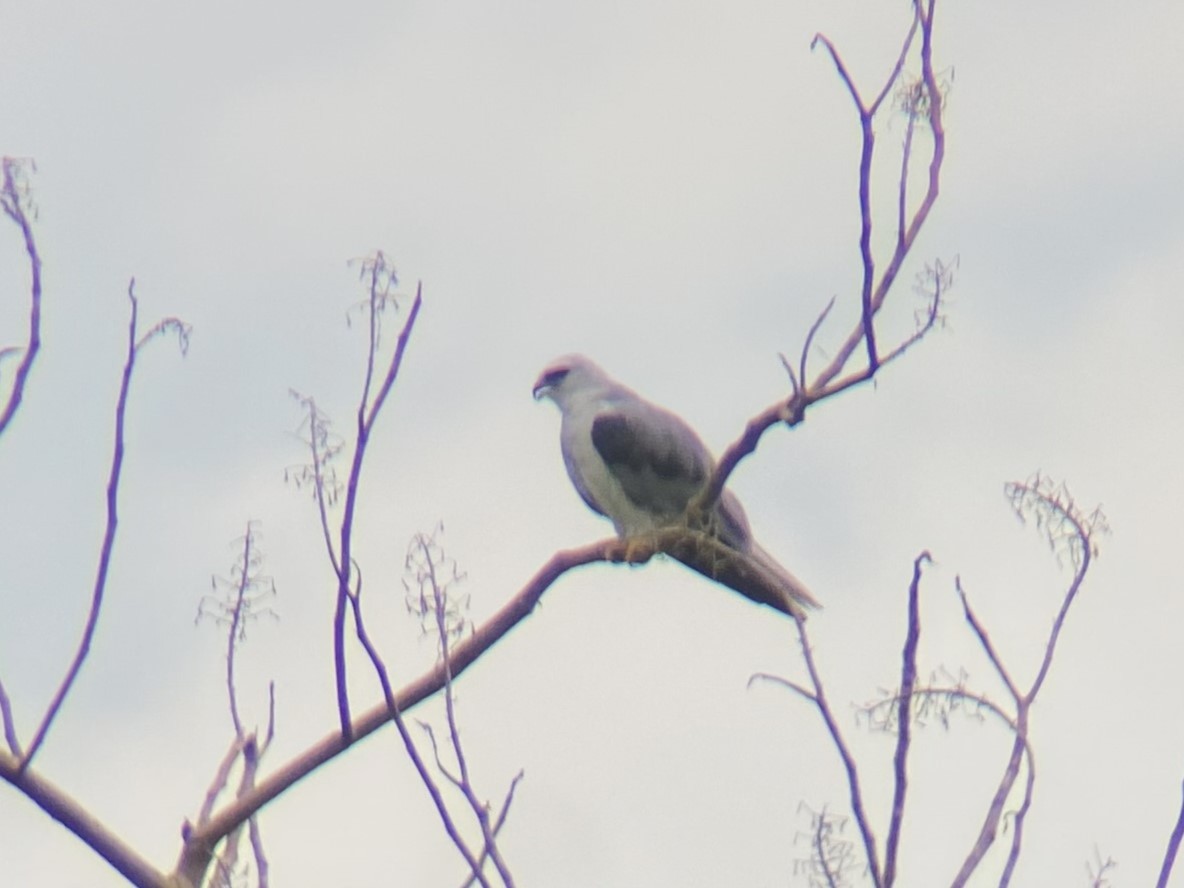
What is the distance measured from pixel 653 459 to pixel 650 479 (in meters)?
0.11

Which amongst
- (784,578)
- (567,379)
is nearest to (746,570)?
(784,578)

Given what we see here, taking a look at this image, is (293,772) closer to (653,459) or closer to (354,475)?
(354,475)

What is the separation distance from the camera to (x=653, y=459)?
9.43 metres

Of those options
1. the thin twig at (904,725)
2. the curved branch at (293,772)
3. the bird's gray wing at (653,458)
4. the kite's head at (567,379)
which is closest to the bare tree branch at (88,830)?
the curved branch at (293,772)

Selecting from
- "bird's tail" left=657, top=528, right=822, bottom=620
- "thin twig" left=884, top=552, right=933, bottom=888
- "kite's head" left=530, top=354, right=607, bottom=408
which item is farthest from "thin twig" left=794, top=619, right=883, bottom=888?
"kite's head" left=530, top=354, right=607, bottom=408

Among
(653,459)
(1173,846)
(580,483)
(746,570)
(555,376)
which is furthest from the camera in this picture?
(555,376)

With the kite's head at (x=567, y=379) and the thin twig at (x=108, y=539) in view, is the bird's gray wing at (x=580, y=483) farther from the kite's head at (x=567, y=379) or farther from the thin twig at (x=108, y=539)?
the thin twig at (x=108, y=539)

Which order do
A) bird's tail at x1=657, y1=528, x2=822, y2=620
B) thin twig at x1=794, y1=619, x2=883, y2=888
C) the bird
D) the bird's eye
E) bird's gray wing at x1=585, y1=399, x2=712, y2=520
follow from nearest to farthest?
1. thin twig at x1=794, y1=619, x2=883, y2=888
2. bird's tail at x1=657, y1=528, x2=822, y2=620
3. the bird
4. bird's gray wing at x1=585, y1=399, x2=712, y2=520
5. the bird's eye

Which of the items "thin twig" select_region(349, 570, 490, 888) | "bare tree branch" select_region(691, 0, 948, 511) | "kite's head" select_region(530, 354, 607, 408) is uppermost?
"kite's head" select_region(530, 354, 607, 408)

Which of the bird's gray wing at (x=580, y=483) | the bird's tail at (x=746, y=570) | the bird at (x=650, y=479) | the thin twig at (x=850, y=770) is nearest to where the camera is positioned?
the thin twig at (x=850, y=770)

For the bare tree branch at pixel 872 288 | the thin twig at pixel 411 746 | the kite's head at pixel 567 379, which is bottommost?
the thin twig at pixel 411 746

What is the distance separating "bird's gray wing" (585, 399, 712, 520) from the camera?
9.38 m

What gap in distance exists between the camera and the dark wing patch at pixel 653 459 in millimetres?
9383

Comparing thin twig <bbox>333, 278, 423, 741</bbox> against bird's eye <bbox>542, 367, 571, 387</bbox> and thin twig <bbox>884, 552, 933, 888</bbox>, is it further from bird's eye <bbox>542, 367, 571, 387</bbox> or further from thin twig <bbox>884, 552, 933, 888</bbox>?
bird's eye <bbox>542, 367, 571, 387</bbox>
